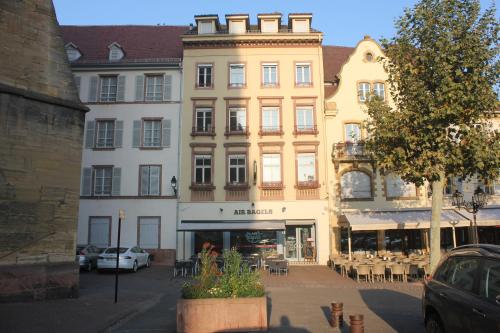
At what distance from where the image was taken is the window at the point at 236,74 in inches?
1110

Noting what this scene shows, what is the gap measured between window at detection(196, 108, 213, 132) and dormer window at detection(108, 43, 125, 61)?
24.1 ft

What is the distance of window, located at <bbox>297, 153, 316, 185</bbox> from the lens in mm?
26656

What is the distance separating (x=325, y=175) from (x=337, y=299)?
44.2 ft

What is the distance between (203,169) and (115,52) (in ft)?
35.6

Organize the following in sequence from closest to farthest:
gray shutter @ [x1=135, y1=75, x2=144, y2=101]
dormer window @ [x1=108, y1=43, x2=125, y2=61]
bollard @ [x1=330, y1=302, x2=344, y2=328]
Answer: bollard @ [x1=330, y1=302, x2=344, y2=328]
gray shutter @ [x1=135, y1=75, x2=144, y2=101]
dormer window @ [x1=108, y1=43, x2=125, y2=61]

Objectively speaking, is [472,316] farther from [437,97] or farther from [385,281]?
[385,281]

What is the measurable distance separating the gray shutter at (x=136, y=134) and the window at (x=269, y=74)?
8683mm

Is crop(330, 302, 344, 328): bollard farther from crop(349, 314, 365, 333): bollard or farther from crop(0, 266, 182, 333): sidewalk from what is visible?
crop(0, 266, 182, 333): sidewalk

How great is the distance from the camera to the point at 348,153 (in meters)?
26.5

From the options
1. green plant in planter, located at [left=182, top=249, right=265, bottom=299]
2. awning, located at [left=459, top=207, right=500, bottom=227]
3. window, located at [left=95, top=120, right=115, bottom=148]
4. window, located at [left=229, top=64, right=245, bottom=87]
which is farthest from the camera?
window, located at [left=229, top=64, right=245, bottom=87]

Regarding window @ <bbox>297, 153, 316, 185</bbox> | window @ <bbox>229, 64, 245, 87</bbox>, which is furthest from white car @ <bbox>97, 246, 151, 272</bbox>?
window @ <bbox>229, 64, 245, 87</bbox>

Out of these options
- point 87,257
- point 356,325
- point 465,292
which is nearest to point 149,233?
point 87,257

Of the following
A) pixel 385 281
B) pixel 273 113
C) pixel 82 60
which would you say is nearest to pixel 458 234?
pixel 385 281

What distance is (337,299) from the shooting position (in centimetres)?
1362
